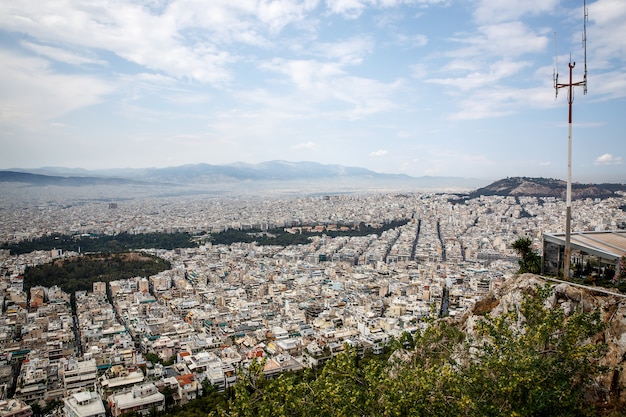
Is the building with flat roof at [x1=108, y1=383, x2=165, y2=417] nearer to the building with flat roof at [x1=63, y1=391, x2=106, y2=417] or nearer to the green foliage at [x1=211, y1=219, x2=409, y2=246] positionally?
the building with flat roof at [x1=63, y1=391, x2=106, y2=417]

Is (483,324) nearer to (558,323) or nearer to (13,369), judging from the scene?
(558,323)

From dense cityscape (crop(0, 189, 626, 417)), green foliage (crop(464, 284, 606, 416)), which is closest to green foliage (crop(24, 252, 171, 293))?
dense cityscape (crop(0, 189, 626, 417))

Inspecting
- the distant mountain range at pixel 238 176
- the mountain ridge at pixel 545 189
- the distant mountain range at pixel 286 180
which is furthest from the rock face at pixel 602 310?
the distant mountain range at pixel 238 176

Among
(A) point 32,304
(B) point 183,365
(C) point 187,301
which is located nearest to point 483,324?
(B) point 183,365

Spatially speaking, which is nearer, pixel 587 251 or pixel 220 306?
pixel 587 251

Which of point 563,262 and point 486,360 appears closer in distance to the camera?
point 486,360

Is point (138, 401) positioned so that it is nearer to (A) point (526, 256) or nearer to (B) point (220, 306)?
(B) point (220, 306)

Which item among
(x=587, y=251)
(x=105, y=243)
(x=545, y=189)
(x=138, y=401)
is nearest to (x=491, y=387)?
(x=587, y=251)
